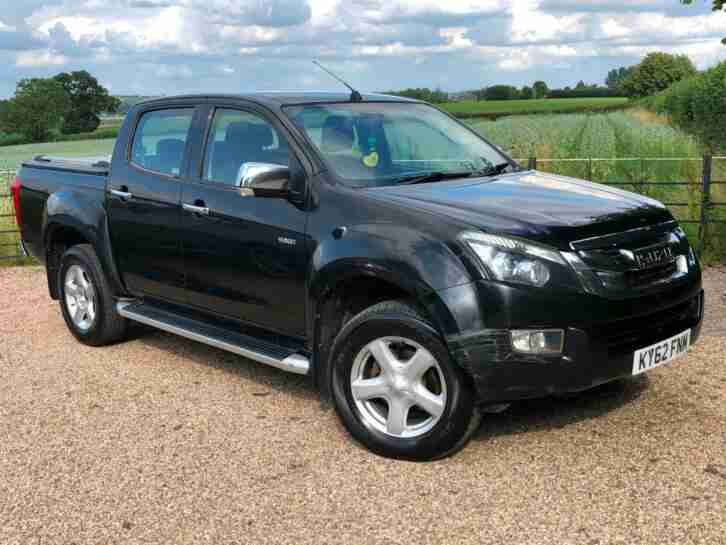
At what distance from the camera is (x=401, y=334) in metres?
4.50

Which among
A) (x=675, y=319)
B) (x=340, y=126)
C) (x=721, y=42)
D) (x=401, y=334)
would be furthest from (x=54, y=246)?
(x=721, y=42)

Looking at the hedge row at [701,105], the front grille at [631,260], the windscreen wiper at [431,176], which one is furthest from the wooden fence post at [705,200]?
the hedge row at [701,105]

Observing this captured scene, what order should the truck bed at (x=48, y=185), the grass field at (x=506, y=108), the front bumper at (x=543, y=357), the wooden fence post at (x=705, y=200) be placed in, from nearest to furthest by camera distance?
1. the front bumper at (x=543, y=357)
2. the truck bed at (x=48, y=185)
3. the wooden fence post at (x=705, y=200)
4. the grass field at (x=506, y=108)

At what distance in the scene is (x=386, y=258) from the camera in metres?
4.53

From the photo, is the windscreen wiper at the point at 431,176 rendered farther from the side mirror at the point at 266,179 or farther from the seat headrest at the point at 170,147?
the seat headrest at the point at 170,147

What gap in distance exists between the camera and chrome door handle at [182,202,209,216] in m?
5.61

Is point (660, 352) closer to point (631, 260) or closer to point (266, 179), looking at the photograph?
point (631, 260)

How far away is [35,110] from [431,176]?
3847 centimetres

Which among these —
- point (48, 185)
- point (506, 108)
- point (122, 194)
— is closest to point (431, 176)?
point (122, 194)

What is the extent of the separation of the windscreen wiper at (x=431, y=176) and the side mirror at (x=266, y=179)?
0.64m

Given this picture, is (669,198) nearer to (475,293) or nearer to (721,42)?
(721,42)

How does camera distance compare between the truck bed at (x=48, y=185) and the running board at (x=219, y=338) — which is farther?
the truck bed at (x=48, y=185)

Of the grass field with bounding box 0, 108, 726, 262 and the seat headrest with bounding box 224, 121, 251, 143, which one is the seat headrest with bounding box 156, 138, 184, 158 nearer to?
the seat headrest with bounding box 224, 121, 251, 143

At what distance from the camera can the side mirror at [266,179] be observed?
5.00 metres
